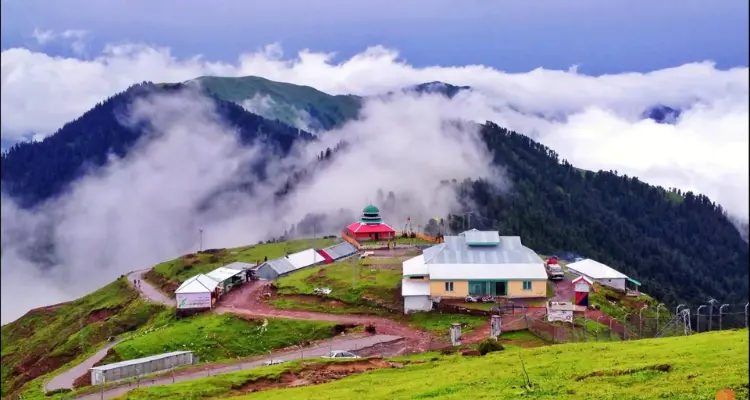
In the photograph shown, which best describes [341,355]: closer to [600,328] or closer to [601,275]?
[600,328]

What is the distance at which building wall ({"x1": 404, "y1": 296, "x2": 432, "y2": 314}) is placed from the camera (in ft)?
256

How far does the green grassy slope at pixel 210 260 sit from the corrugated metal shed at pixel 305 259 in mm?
12512

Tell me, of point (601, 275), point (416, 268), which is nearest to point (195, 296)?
point (416, 268)

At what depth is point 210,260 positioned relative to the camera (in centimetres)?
13062

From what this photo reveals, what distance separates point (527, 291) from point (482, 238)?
35.3 feet

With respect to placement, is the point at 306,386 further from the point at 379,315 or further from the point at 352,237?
the point at 352,237

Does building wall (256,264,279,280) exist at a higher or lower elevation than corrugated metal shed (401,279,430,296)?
higher

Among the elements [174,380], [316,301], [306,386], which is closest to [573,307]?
[316,301]

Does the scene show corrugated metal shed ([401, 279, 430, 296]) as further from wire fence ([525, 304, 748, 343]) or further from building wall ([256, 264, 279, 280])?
building wall ([256, 264, 279, 280])

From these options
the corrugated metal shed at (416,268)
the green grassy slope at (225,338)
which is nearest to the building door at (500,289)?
the corrugated metal shed at (416,268)

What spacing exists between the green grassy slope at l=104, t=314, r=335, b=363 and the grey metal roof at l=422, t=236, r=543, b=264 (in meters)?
18.7

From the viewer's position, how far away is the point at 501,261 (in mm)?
84000

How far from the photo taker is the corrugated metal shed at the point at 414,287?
→ 7838cm

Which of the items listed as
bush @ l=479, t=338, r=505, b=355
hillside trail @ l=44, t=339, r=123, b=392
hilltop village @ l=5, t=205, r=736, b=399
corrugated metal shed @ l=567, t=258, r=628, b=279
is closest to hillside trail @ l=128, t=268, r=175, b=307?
hilltop village @ l=5, t=205, r=736, b=399
